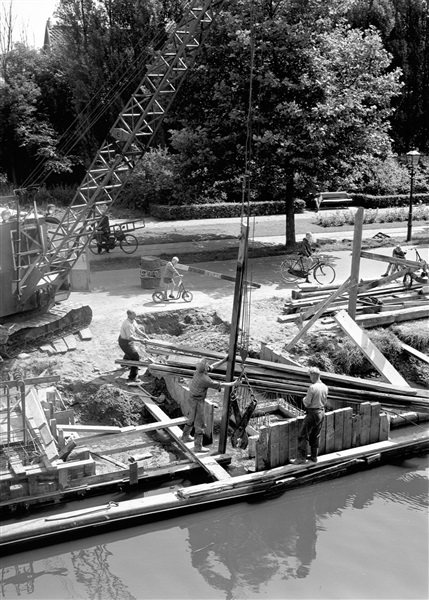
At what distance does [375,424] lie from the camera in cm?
1468

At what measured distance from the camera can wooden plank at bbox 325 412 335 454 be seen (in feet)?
45.9

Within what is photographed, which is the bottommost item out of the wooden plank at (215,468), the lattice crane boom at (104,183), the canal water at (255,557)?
the canal water at (255,557)

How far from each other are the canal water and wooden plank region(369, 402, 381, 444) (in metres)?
1.48

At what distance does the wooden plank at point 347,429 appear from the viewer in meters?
14.1

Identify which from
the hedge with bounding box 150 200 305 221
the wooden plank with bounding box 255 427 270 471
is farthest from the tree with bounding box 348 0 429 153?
the wooden plank with bounding box 255 427 270 471

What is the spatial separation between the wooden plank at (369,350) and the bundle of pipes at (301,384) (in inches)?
26.1

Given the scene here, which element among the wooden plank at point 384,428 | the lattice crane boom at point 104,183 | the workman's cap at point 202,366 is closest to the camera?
the workman's cap at point 202,366

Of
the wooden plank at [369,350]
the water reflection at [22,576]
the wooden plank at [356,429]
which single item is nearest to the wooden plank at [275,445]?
the wooden plank at [356,429]

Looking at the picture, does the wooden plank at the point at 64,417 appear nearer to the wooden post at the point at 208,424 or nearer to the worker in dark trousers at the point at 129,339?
the worker in dark trousers at the point at 129,339

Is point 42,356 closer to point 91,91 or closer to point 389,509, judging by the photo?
point 389,509

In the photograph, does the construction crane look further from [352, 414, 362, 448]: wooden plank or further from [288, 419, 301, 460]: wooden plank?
[352, 414, 362, 448]: wooden plank

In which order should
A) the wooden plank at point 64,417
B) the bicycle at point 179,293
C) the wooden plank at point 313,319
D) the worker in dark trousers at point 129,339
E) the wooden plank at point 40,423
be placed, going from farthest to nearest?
the bicycle at point 179,293
the wooden plank at point 313,319
the worker in dark trousers at point 129,339
the wooden plank at point 64,417
the wooden plank at point 40,423

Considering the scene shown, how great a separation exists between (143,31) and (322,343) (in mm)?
24620

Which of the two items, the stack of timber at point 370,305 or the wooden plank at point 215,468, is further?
the stack of timber at point 370,305
